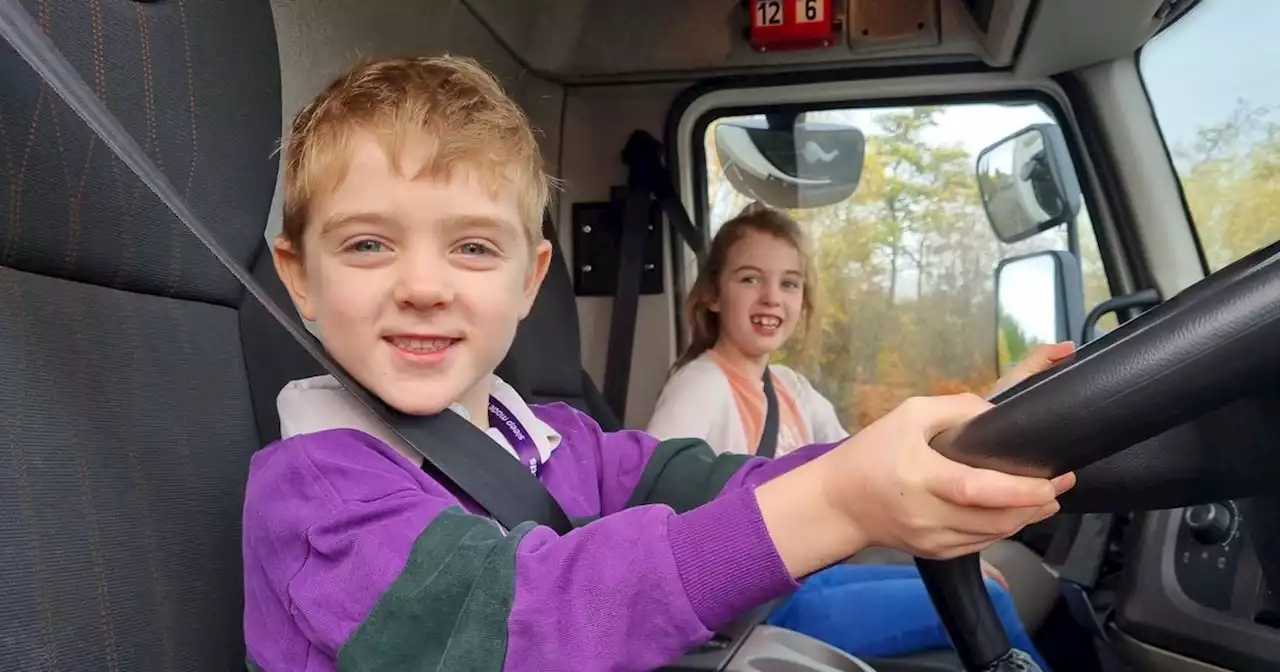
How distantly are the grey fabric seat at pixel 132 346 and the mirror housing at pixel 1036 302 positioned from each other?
1.36 metres

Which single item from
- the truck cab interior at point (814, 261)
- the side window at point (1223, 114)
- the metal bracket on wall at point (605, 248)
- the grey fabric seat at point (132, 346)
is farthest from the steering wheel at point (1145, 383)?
the metal bracket on wall at point (605, 248)

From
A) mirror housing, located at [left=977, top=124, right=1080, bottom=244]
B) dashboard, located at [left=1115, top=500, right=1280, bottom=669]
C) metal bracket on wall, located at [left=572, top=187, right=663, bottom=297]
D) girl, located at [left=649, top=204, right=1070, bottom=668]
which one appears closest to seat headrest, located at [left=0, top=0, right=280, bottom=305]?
dashboard, located at [left=1115, top=500, right=1280, bottom=669]

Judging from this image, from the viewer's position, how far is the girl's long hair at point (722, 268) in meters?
2.06

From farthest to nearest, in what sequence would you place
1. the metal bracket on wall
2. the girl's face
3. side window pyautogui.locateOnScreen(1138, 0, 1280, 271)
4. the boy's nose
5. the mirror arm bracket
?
1. the metal bracket on wall
2. the girl's face
3. the mirror arm bracket
4. side window pyautogui.locateOnScreen(1138, 0, 1280, 271)
5. the boy's nose

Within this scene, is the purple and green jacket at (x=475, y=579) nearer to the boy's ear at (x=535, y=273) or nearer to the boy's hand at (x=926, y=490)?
the boy's hand at (x=926, y=490)

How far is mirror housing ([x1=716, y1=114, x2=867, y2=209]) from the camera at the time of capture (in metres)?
2.12

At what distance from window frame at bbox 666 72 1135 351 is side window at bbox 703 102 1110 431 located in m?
0.02

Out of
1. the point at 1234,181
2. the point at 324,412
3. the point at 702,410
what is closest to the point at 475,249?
the point at 324,412

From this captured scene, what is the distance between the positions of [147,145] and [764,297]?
A: 1387 mm

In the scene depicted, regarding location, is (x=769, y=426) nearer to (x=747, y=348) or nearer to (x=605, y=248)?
(x=747, y=348)

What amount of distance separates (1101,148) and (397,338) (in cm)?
146

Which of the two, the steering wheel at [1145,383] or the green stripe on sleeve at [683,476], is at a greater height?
the steering wheel at [1145,383]

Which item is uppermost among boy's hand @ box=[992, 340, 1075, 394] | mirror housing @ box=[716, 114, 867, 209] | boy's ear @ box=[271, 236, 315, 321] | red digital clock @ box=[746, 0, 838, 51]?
red digital clock @ box=[746, 0, 838, 51]

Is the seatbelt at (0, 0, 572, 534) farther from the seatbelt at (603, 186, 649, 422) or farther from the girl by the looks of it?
the seatbelt at (603, 186, 649, 422)
